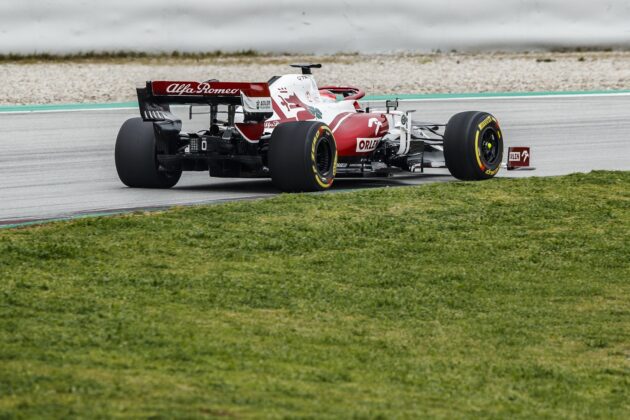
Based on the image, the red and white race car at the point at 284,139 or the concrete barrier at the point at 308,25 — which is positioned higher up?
the concrete barrier at the point at 308,25

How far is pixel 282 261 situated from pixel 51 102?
805 inches

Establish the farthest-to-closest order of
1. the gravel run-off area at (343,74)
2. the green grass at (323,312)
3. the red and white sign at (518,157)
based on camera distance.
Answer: the gravel run-off area at (343,74) → the red and white sign at (518,157) → the green grass at (323,312)

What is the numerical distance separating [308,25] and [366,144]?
1948 centimetres

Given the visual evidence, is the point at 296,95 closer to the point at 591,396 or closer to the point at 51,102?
the point at 591,396

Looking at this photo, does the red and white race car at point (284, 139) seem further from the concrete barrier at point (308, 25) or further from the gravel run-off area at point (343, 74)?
the concrete barrier at point (308, 25)

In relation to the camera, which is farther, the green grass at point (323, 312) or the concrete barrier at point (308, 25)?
the concrete barrier at point (308, 25)

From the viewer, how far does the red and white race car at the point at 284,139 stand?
1268cm

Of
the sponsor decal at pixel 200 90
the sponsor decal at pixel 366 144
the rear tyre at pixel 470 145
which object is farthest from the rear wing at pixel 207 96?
the rear tyre at pixel 470 145

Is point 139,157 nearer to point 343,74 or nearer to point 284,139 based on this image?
point 284,139

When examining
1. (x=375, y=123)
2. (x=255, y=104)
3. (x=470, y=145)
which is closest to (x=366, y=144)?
(x=375, y=123)

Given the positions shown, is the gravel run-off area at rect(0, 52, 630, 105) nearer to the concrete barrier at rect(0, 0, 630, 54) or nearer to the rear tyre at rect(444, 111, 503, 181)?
the concrete barrier at rect(0, 0, 630, 54)

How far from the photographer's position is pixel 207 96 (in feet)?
41.8

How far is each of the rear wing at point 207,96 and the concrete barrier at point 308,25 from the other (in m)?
18.3

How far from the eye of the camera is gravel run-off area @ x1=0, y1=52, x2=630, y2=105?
1246 inches
